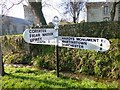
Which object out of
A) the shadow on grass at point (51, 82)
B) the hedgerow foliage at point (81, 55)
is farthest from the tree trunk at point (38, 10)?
the shadow on grass at point (51, 82)

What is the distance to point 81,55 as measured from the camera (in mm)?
7559

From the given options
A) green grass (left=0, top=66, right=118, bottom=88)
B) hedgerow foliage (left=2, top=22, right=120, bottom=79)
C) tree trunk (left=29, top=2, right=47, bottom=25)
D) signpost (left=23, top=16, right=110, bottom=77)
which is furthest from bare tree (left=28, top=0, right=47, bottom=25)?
green grass (left=0, top=66, right=118, bottom=88)

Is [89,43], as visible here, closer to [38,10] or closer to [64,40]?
[64,40]

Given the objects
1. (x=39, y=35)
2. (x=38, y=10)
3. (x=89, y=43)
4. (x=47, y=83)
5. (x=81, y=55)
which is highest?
(x=38, y=10)

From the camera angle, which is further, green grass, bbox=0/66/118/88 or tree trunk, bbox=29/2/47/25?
tree trunk, bbox=29/2/47/25

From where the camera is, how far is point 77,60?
25.2ft

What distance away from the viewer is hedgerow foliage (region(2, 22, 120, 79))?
22.0 ft

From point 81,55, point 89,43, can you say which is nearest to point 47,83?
point 89,43

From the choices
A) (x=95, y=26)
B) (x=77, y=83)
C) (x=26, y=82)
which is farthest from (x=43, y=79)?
(x=95, y=26)

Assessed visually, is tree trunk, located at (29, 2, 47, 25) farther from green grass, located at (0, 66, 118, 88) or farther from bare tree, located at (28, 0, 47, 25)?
green grass, located at (0, 66, 118, 88)

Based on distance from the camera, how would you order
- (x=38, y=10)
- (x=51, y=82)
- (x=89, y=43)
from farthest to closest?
1. (x=38, y=10)
2. (x=51, y=82)
3. (x=89, y=43)

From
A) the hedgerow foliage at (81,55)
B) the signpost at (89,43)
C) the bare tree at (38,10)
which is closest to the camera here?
the signpost at (89,43)

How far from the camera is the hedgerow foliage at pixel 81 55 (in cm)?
670

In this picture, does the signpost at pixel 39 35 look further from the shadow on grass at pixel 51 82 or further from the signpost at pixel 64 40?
the shadow on grass at pixel 51 82
